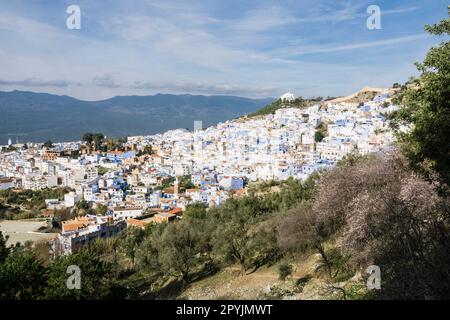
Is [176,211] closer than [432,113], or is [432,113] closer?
[432,113]

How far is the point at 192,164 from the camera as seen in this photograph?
217 ft

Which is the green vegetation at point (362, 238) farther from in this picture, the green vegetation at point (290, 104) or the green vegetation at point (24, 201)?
the green vegetation at point (290, 104)

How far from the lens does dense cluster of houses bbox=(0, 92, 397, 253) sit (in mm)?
43656

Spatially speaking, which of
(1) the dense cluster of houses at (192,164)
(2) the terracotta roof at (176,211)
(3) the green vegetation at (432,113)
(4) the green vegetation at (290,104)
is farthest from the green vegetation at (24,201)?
(4) the green vegetation at (290,104)

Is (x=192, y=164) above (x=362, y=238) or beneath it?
beneath

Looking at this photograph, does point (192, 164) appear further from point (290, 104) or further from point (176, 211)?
point (290, 104)

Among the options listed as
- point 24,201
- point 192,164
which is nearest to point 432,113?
point 192,164

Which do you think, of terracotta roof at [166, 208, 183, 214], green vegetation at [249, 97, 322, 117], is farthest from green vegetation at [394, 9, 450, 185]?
green vegetation at [249, 97, 322, 117]

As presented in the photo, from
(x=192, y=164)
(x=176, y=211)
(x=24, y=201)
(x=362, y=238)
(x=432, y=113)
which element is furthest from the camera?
(x=192, y=164)

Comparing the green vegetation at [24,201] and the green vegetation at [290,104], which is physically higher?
the green vegetation at [290,104]

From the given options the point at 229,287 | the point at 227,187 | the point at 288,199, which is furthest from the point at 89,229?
the point at 229,287

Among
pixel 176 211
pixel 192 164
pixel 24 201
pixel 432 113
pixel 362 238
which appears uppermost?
pixel 432 113

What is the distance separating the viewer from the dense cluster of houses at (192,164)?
4366cm
